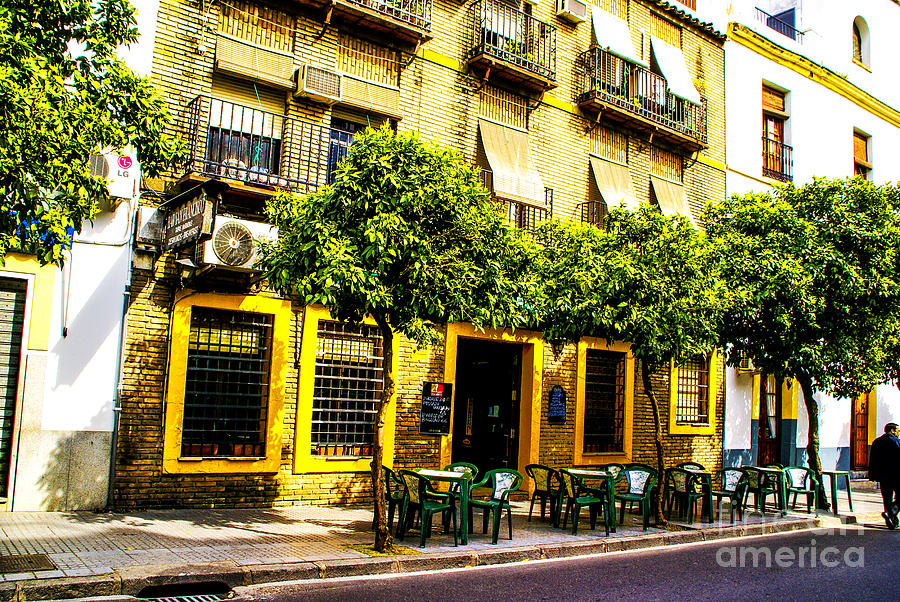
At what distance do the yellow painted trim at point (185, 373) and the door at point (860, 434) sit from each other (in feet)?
60.1

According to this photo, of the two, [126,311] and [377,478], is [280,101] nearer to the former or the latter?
[126,311]

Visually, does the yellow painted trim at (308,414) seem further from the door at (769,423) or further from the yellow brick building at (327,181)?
the door at (769,423)

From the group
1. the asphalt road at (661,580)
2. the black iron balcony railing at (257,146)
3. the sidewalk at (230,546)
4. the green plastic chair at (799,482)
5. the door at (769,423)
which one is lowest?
the asphalt road at (661,580)

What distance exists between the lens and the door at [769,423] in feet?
62.7

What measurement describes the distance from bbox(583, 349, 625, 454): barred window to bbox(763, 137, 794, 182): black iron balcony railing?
8.01 metres

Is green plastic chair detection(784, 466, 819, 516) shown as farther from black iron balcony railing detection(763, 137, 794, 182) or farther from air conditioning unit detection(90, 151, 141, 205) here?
air conditioning unit detection(90, 151, 141, 205)

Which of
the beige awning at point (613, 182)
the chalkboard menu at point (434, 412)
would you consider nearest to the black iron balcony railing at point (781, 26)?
the beige awning at point (613, 182)

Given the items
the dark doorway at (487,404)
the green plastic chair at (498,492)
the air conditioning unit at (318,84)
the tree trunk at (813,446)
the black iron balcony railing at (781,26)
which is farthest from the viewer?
the black iron balcony railing at (781,26)

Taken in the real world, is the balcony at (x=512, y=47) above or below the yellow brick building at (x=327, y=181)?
above

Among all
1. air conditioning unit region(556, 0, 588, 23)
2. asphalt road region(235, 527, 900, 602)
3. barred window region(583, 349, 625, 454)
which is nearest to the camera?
asphalt road region(235, 527, 900, 602)

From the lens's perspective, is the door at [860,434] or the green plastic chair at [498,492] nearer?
the green plastic chair at [498,492]

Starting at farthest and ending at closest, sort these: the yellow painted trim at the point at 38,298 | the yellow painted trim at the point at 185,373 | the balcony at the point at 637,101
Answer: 1. the balcony at the point at 637,101
2. the yellow painted trim at the point at 185,373
3. the yellow painted trim at the point at 38,298

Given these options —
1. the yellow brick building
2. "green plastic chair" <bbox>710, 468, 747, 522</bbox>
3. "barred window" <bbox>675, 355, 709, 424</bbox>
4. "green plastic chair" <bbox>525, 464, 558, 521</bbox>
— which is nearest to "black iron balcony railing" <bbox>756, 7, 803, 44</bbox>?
the yellow brick building

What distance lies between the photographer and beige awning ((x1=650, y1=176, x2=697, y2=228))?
17.3 meters
